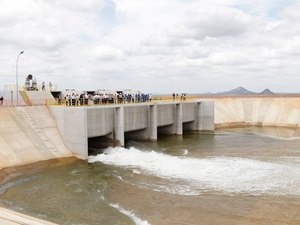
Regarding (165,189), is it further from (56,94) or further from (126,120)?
(56,94)

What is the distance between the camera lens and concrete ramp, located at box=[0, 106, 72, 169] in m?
24.4

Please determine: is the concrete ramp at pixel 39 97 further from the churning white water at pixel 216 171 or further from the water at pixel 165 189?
the water at pixel 165 189

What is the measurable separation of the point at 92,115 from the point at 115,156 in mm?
4411

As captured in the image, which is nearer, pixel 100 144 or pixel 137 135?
pixel 100 144

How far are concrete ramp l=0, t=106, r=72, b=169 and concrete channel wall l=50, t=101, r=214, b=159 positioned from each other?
85 centimetres

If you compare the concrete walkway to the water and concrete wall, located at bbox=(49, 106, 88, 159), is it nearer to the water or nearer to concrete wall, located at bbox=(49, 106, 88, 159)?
the water

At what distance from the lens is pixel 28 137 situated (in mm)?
26578

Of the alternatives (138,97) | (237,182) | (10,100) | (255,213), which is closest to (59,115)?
(10,100)

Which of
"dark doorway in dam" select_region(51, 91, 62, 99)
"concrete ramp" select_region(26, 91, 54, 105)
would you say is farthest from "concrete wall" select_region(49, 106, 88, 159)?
"dark doorway in dam" select_region(51, 91, 62, 99)

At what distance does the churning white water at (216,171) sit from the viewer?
1923 cm

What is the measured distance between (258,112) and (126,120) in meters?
32.4

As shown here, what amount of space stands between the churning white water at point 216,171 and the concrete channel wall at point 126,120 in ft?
6.66

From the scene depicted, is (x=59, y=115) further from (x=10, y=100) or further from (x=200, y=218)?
(x=200, y=218)

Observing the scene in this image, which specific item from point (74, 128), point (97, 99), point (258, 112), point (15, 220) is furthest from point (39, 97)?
point (258, 112)
